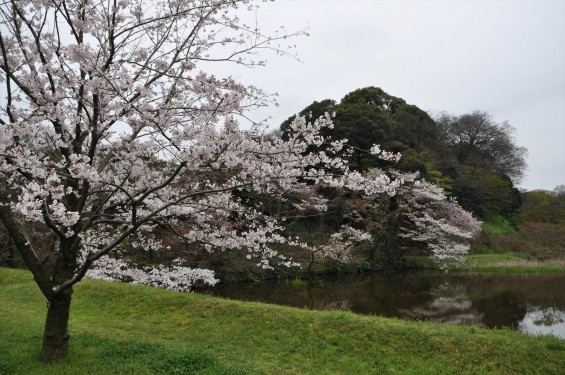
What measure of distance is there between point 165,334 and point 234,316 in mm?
1546

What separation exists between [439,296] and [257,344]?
36.1 feet

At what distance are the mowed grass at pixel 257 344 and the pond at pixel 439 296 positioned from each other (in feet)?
14.1

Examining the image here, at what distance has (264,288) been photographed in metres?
18.2

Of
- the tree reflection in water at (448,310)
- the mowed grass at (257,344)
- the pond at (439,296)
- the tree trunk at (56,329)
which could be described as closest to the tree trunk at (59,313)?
the tree trunk at (56,329)

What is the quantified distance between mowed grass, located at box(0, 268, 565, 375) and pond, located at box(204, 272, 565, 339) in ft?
14.1

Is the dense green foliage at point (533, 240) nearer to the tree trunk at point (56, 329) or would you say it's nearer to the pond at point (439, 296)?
the pond at point (439, 296)

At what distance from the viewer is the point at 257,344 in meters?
8.04

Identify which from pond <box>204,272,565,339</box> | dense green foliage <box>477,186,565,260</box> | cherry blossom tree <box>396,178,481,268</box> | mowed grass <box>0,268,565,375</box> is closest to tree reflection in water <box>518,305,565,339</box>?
pond <box>204,272,565,339</box>

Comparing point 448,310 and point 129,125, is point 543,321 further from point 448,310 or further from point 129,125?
point 129,125

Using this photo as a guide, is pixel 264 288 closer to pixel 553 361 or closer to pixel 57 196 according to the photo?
pixel 553 361

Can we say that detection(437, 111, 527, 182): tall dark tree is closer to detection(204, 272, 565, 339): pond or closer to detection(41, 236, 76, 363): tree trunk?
detection(204, 272, 565, 339): pond

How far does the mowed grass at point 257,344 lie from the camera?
249 inches

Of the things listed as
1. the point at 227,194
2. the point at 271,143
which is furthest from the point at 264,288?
the point at 271,143

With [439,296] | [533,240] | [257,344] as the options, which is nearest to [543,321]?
[439,296]
